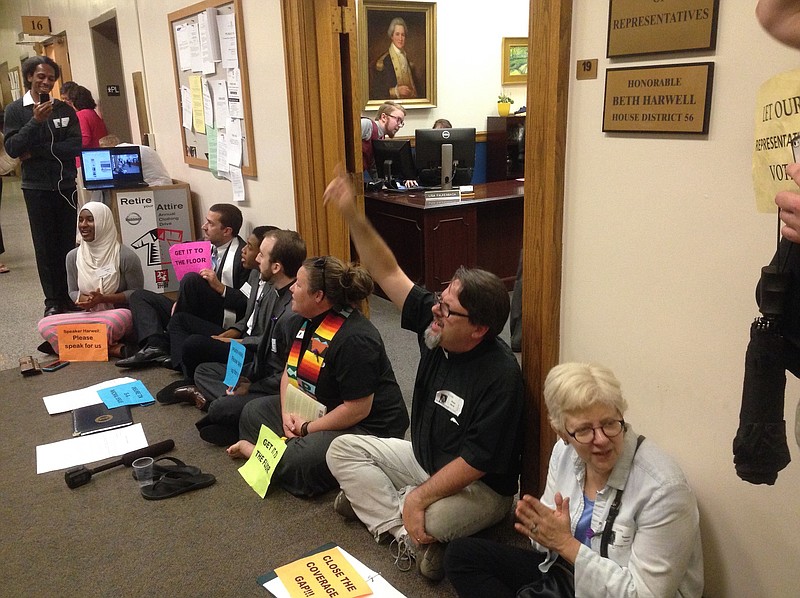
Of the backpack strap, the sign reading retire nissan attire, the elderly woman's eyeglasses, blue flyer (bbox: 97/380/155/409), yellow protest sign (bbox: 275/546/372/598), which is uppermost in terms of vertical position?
the sign reading retire nissan attire

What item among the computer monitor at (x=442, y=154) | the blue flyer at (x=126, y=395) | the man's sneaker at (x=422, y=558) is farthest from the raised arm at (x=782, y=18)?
the computer monitor at (x=442, y=154)

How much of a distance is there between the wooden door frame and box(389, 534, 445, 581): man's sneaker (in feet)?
1.31

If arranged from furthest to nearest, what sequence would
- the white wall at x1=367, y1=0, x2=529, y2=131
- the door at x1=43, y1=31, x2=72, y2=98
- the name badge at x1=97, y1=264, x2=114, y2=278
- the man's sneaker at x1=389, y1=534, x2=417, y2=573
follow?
the door at x1=43, y1=31, x2=72, y2=98
the white wall at x1=367, y1=0, x2=529, y2=131
the name badge at x1=97, y1=264, x2=114, y2=278
the man's sneaker at x1=389, y1=534, x2=417, y2=573

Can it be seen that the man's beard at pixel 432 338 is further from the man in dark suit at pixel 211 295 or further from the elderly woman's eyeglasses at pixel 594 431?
the man in dark suit at pixel 211 295

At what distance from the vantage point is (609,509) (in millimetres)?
1511

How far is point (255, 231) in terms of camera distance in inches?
132

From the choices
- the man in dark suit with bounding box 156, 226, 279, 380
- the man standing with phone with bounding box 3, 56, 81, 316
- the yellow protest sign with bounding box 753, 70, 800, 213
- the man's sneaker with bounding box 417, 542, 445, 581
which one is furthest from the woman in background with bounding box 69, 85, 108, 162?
the yellow protest sign with bounding box 753, 70, 800, 213

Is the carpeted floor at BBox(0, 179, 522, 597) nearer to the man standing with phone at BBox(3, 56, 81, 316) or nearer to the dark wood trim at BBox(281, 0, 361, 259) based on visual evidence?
the dark wood trim at BBox(281, 0, 361, 259)

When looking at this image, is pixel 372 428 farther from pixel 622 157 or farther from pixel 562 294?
pixel 622 157

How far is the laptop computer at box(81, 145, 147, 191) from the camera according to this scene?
14.0ft

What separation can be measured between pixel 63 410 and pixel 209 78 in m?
2.06

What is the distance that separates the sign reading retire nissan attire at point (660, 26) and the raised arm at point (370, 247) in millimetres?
918

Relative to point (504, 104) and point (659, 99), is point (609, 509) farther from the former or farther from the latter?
point (504, 104)

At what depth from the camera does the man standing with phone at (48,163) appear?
4.31 m
